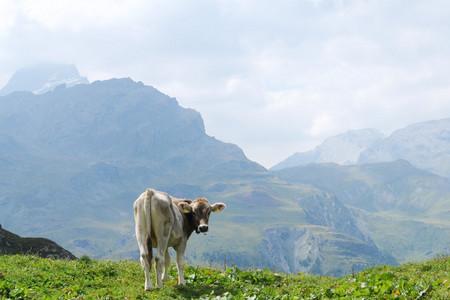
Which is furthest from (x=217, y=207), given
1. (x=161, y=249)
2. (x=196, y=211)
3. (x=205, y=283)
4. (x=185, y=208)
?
(x=161, y=249)

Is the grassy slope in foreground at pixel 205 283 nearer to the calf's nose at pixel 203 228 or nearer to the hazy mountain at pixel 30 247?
the calf's nose at pixel 203 228

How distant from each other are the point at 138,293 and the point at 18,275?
526cm

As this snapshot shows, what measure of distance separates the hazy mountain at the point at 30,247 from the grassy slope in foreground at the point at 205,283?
11.3 meters

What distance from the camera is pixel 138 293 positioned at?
18703 mm

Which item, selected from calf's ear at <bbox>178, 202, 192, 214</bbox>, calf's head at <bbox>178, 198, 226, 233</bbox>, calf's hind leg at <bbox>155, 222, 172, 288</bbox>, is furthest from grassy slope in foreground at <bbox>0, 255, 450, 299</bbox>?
calf's ear at <bbox>178, 202, 192, 214</bbox>

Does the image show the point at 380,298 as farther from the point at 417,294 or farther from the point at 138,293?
the point at 138,293

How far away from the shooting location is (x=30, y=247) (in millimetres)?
38062

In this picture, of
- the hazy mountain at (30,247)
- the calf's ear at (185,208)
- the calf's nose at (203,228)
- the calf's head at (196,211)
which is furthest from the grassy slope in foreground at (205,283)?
the hazy mountain at (30,247)

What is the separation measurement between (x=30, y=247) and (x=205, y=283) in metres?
20.2

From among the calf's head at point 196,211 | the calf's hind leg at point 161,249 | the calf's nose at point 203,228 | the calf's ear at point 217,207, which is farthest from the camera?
the calf's ear at point 217,207

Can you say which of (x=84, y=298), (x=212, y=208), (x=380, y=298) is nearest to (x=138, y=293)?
(x=84, y=298)

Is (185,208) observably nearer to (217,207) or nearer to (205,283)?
(217,207)

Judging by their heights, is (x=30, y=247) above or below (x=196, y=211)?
below

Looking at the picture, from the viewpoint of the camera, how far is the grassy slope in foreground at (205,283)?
17.5 m
